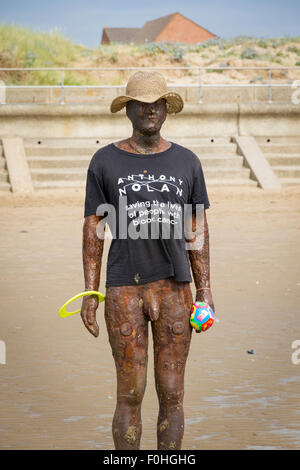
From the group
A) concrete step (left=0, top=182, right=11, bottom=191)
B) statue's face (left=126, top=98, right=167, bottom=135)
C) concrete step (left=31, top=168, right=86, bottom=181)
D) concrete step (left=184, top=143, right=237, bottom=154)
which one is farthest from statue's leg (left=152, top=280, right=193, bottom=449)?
concrete step (left=184, top=143, right=237, bottom=154)

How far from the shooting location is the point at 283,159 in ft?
66.5

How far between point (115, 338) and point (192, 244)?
0.63 metres

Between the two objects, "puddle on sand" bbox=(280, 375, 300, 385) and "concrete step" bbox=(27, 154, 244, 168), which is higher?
"concrete step" bbox=(27, 154, 244, 168)

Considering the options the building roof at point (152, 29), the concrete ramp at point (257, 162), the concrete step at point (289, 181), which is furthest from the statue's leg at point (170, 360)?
the building roof at point (152, 29)

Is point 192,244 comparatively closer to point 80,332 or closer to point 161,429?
point 161,429

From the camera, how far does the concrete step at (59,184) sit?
18781 millimetres

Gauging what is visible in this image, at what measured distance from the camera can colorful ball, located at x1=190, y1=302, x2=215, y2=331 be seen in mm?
4422

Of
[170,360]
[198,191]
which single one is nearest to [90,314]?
[170,360]

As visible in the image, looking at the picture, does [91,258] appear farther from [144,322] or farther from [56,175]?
[56,175]

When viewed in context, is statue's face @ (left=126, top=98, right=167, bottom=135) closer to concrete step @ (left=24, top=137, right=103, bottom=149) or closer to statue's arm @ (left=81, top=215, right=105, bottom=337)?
statue's arm @ (left=81, top=215, right=105, bottom=337)

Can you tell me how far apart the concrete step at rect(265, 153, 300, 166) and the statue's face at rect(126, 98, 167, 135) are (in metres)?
15.9

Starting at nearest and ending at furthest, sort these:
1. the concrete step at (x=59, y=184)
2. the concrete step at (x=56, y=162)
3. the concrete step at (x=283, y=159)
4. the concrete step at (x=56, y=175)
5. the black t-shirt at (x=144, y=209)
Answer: the black t-shirt at (x=144, y=209) → the concrete step at (x=59, y=184) → the concrete step at (x=56, y=175) → the concrete step at (x=56, y=162) → the concrete step at (x=283, y=159)

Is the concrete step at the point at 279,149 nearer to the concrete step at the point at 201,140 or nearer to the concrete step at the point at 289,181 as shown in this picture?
the concrete step at the point at 201,140

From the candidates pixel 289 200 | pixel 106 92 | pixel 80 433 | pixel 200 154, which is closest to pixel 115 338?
pixel 80 433
